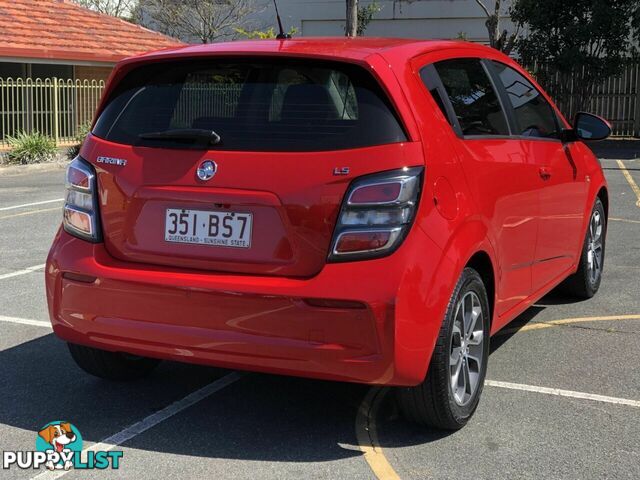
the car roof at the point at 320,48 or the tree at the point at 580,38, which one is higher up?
the tree at the point at 580,38

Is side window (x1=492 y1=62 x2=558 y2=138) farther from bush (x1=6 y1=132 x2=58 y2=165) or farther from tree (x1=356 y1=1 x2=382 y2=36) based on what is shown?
tree (x1=356 y1=1 x2=382 y2=36)

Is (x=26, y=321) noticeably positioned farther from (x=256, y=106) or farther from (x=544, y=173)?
(x=544, y=173)

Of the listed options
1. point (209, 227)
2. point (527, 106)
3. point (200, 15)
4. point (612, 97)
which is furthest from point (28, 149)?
point (200, 15)

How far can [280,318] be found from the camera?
10.9ft

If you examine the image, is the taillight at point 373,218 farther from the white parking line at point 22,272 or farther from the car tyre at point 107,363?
the white parking line at point 22,272

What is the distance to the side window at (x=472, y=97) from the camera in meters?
4.03

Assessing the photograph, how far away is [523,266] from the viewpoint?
453 cm

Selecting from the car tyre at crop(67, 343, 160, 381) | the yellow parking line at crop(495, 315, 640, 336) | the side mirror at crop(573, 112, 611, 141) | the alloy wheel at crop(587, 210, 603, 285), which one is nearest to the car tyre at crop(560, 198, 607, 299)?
the alloy wheel at crop(587, 210, 603, 285)

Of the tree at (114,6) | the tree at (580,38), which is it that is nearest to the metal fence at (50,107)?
the tree at (580,38)

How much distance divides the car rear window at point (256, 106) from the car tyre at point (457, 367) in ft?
2.68

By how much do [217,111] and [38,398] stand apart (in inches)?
68.8

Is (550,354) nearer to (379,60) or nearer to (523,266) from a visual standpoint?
(523,266)

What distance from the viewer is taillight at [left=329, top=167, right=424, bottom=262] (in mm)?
3287

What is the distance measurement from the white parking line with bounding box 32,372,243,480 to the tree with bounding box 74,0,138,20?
3554cm
